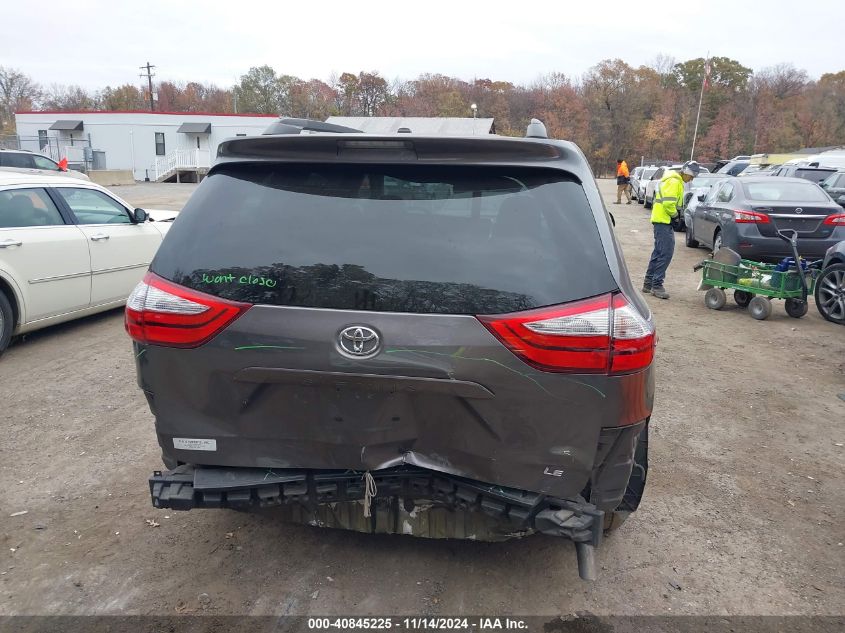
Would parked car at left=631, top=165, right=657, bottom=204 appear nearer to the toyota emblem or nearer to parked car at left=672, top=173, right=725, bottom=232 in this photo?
parked car at left=672, top=173, right=725, bottom=232

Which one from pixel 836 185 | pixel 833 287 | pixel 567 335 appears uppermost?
pixel 567 335

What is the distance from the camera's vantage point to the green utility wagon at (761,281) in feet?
25.5

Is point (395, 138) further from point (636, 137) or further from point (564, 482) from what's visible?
point (636, 137)

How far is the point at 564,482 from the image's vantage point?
2336 mm

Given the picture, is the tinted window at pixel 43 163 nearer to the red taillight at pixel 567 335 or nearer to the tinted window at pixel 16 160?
the tinted window at pixel 16 160

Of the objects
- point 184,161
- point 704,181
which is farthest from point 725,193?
point 184,161

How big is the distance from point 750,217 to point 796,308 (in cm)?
241

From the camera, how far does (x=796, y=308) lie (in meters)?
8.20

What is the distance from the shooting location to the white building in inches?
1772

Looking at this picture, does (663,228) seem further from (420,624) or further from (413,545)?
(420,624)

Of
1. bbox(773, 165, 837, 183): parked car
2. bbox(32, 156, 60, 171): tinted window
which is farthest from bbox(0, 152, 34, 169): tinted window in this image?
bbox(773, 165, 837, 183): parked car

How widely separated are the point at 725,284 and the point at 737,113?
8397cm

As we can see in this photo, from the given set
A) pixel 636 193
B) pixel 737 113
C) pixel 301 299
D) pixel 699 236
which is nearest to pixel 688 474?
pixel 301 299

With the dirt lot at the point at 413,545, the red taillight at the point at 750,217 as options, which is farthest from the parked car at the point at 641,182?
the dirt lot at the point at 413,545
